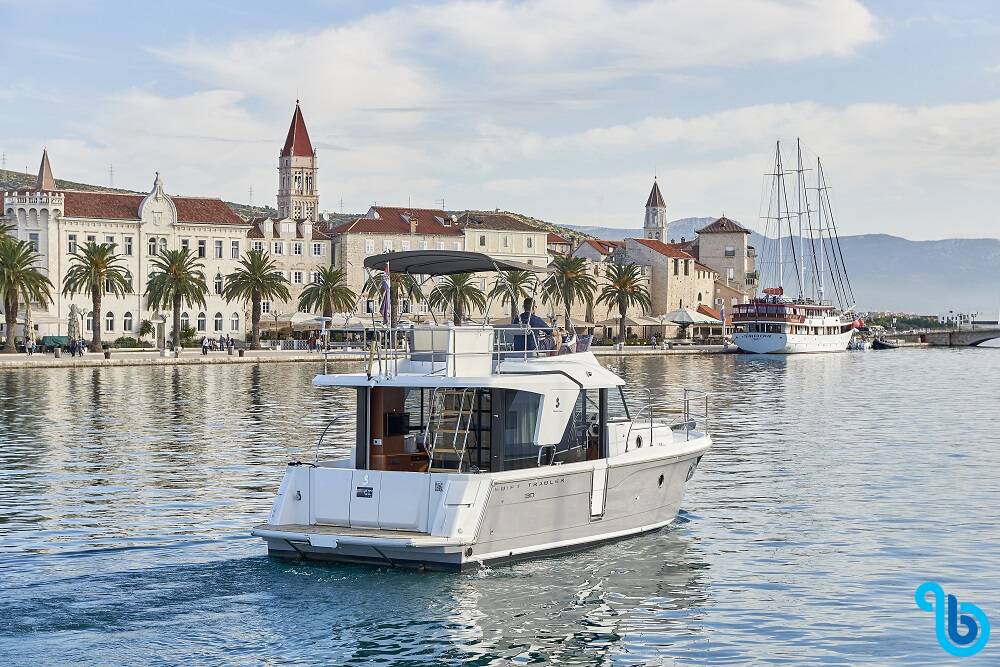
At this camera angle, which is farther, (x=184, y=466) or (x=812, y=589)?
(x=184, y=466)

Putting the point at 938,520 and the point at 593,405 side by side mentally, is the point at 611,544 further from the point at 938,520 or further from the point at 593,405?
the point at 938,520

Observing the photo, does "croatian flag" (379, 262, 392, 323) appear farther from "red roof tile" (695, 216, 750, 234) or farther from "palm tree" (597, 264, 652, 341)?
"red roof tile" (695, 216, 750, 234)

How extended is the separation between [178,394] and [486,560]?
128 ft

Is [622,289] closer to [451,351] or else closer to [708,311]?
[708,311]

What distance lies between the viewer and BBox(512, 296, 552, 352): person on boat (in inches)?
875

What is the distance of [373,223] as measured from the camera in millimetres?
115750

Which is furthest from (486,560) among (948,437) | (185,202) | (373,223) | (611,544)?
(373,223)

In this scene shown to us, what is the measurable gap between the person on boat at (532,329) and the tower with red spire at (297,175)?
11308 cm

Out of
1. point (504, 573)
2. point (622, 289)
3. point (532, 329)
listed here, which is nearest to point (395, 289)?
point (622, 289)

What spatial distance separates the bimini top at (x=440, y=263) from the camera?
2145cm

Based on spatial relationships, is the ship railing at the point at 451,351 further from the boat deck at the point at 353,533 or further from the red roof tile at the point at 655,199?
the red roof tile at the point at 655,199

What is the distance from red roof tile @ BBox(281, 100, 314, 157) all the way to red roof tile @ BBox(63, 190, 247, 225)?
31616mm

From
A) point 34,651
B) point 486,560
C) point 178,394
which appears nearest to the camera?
point 34,651

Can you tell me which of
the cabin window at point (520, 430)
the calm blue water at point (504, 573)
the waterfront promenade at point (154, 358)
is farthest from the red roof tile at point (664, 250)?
the cabin window at point (520, 430)
